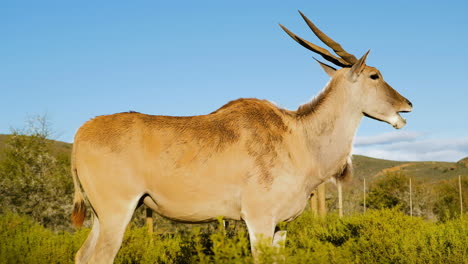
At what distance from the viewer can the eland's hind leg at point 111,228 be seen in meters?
5.77

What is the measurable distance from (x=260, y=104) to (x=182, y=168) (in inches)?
58.9

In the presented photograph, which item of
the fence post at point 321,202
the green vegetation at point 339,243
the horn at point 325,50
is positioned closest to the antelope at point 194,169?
the horn at point 325,50

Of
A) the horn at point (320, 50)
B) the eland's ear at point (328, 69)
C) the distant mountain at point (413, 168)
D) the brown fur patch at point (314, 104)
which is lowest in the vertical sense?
the brown fur patch at point (314, 104)

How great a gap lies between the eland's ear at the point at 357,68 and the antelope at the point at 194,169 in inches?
1.0

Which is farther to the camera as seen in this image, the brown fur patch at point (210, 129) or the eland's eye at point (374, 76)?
the eland's eye at point (374, 76)

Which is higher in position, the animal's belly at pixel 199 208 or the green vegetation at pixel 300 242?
the animal's belly at pixel 199 208

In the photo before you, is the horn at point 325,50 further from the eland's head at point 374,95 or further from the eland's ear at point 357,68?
the eland's ear at point 357,68

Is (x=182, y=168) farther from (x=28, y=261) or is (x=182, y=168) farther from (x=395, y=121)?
(x=28, y=261)

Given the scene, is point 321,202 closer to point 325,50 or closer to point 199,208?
point 325,50

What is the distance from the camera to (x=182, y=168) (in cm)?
600

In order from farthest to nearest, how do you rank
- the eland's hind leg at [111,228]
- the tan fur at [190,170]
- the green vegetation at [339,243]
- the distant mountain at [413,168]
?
the distant mountain at [413,168], the green vegetation at [339,243], the tan fur at [190,170], the eland's hind leg at [111,228]

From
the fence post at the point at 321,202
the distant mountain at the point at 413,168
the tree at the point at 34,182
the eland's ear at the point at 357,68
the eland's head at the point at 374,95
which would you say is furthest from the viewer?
the distant mountain at the point at 413,168

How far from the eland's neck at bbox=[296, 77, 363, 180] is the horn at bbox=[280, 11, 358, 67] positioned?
1.20ft

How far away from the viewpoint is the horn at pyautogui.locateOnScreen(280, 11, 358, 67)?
699cm
